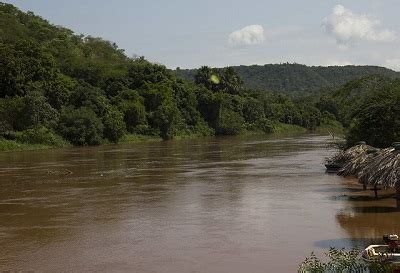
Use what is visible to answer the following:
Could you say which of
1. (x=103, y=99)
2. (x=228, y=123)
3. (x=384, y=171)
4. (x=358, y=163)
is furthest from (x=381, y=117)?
(x=228, y=123)

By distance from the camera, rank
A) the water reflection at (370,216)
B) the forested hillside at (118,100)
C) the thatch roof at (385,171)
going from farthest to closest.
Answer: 1. the forested hillside at (118,100)
2. the thatch roof at (385,171)
3. the water reflection at (370,216)

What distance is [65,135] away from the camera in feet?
175

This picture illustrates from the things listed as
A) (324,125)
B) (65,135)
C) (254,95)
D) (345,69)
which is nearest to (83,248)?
(65,135)

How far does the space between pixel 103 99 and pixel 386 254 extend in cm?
5418

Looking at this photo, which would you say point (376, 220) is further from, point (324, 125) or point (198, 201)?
point (324, 125)

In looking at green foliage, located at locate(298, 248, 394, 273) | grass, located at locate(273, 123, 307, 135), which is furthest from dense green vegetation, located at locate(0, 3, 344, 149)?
green foliage, located at locate(298, 248, 394, 273)

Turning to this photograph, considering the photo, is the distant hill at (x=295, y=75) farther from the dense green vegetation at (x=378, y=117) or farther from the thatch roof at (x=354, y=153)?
the thatch roof at (x=354, y=153)

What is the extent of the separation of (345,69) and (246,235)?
169 metres

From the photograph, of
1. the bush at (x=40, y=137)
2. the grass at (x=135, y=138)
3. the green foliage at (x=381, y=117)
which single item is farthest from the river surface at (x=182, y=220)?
the grass at (x=135, y=138)

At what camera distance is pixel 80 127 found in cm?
5316

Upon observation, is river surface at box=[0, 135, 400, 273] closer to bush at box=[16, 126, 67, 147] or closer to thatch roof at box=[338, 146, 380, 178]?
thatch roof at box=[338, 146, 380, 178]

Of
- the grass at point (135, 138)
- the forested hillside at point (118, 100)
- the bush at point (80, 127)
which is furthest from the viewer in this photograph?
the grass at point (135, 138)

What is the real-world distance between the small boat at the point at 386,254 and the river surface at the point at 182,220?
5.10 feet

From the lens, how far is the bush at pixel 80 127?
5316cm
